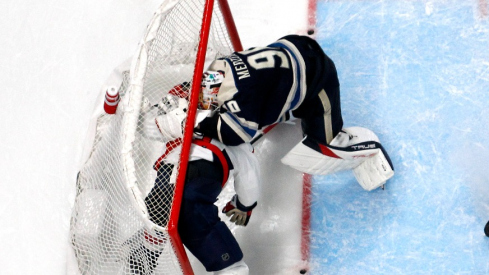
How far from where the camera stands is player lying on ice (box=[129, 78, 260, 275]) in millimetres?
1716

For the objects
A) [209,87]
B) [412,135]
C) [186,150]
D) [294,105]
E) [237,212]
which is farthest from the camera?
[412,135]

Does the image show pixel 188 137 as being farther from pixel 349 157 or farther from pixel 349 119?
pixel 349 119

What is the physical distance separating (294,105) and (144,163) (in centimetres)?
47

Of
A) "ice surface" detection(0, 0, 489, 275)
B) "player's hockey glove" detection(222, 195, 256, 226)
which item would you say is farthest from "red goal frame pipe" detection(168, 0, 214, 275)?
"ice surface" detection(0, 0, 489, 275)

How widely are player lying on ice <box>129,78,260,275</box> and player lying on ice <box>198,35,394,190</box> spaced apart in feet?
0.19

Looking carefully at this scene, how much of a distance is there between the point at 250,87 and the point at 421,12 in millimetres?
1020

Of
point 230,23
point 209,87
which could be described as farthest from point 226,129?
point 230,23

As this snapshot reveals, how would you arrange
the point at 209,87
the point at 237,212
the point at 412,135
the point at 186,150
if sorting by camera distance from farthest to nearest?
the point at 412,135, the point at 237,212, the point at 209,87, the point at 186,150

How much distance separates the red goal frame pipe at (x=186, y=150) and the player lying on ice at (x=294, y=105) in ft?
0.27

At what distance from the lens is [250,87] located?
1.71m

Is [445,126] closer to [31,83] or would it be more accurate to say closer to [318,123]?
[318,123]

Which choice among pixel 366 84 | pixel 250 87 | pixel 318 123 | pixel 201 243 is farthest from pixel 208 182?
pixel 366 84

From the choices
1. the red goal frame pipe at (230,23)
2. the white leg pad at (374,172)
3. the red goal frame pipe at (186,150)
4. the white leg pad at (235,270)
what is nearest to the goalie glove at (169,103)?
the red goal frame pipe at (186,150)

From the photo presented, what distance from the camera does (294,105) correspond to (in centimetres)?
185
